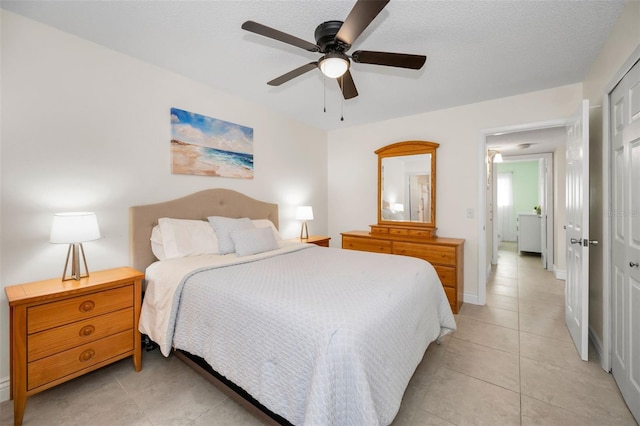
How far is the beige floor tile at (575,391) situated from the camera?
1.65m

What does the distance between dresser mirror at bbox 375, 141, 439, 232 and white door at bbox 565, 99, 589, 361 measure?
138cm

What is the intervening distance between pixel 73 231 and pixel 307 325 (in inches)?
68.2

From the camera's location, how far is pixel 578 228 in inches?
91.0

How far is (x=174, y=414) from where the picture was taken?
5.47 feet

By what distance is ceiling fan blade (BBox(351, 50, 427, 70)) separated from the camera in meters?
1.75

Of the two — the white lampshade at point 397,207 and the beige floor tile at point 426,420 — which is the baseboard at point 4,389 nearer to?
the beige floor tile at point 426,420

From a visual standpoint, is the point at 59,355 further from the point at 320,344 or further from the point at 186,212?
the point at 320,344

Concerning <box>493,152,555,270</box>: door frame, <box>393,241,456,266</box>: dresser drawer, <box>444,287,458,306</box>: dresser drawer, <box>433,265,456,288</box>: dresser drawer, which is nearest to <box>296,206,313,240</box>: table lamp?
<box>393,241,456,266</box>: dresser drawer

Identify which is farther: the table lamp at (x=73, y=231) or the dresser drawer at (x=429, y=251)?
the dresser drawer at (x=429, y=251)

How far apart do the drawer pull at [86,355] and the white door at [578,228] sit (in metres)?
3.64

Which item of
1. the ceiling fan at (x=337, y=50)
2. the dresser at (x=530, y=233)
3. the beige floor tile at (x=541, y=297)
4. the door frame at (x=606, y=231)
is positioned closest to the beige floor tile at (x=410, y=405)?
the door frame at (x=606, y=231)

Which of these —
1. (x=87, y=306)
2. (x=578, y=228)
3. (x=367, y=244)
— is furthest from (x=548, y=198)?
(x=87, y=306)

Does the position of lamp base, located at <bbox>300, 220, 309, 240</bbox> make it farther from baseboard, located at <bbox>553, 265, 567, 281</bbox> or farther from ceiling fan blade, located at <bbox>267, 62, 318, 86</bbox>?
baseboard, located at <bbox>553, 265, 567, 281</bbox>

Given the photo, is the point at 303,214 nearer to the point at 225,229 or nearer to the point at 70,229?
the point at 225,229
